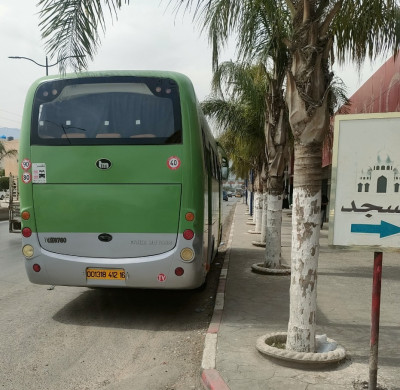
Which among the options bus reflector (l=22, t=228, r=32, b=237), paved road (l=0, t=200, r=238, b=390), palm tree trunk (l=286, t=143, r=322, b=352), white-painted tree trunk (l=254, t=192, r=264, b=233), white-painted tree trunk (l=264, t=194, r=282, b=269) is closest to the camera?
paved road (l=0, t=200, r=238, b=390)

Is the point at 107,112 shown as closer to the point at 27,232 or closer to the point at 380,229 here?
the point at 27,232

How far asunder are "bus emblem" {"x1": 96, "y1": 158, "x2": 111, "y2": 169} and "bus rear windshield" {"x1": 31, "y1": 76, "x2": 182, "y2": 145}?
0.23m

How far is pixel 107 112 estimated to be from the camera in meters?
6.16

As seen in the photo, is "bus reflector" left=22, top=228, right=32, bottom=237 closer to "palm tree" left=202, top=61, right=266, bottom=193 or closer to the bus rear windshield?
the bus rear windshield

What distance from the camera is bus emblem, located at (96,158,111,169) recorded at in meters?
6.09

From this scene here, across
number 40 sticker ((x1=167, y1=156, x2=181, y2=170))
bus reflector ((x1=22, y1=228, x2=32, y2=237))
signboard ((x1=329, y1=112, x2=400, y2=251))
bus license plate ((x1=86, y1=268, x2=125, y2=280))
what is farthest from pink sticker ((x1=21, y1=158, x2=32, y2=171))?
signboard ((x1=329, y1=112, x2=400, y2=251))

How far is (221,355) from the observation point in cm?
475

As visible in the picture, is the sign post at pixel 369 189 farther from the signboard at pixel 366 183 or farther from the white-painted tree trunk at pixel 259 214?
the white-painted tree trunk at pixel 259 214

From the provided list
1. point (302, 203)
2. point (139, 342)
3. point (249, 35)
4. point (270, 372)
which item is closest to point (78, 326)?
point (139, 342)

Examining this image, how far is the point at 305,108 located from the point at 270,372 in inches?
97.2

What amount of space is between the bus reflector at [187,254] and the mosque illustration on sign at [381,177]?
271 centimetres

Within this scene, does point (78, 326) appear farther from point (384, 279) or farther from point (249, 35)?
point (384, 279)

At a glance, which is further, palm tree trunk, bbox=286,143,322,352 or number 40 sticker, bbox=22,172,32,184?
number 40 sticker, bbox=22,172,32,184

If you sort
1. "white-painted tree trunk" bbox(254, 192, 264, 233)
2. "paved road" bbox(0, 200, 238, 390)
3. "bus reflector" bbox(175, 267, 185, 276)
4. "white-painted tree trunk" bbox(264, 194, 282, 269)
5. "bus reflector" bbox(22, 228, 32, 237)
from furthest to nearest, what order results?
1. "white-painted tree trunk" bbox(254, 192, 264, 233)
2. "white-painted tree trunk" bbox(264, 194, 282, 269)
3. "bus reflector" bbox(22, 228, 32, 237)
4. "bus reflector" bbox(175, 267, 185, 276)
5. "paved road" bbox(0, 200, 238, 390)
